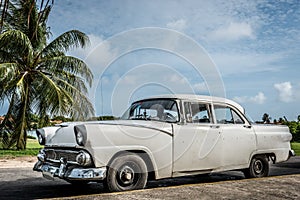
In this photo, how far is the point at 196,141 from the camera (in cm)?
575

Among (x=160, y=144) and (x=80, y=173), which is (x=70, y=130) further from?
(x=160, y=144)

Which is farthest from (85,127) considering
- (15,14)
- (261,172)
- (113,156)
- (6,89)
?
(15,14)

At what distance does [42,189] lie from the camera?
580 cm

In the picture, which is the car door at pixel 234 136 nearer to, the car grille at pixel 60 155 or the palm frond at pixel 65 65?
the car grille at pixel 60 155

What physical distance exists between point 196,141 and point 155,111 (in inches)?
35.6

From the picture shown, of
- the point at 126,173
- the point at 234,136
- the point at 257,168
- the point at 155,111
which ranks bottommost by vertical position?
the point at 257,168

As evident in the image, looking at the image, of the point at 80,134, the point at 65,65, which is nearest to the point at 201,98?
the point at 80,134

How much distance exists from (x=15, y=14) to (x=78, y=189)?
49.0ft

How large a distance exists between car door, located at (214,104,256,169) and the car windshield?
1.04 meters

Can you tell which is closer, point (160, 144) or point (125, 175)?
point (125, 175)

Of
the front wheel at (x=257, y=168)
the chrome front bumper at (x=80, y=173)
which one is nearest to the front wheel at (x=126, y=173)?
the chrome front bumper at (x=80, y=173)

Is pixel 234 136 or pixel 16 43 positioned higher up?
pixel 16 43

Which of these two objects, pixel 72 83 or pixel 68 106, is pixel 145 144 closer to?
pixel 68 106

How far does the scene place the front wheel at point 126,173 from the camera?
4.76 meters
